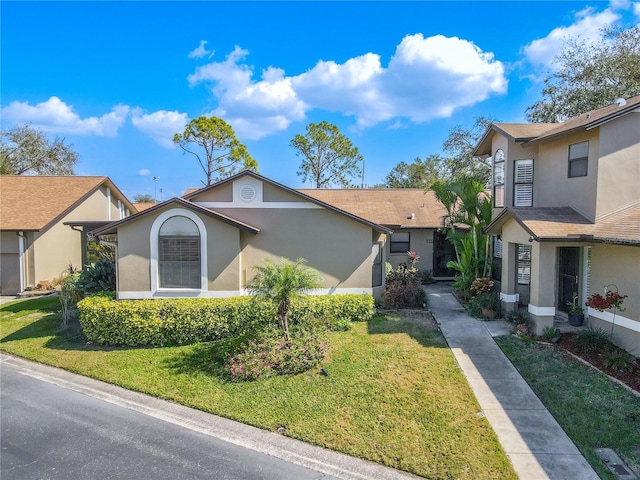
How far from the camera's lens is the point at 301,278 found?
9.84 meters

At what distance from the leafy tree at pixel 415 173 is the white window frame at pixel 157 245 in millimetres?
36543

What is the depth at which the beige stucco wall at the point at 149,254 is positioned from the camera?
12828 millimetres

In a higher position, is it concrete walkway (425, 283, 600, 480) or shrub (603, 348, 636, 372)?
shrub (603, 348, 636, 372)

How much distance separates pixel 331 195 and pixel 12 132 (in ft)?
117

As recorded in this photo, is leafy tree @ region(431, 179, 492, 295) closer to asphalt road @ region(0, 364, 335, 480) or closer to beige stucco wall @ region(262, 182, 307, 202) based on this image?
beige stucco wall @ region(262, 182, 307, 202)

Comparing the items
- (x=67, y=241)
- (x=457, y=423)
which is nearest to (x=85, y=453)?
(x=457, y=423)

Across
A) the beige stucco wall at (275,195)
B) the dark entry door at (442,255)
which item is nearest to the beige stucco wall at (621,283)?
the beige stucco wall at (275,195)

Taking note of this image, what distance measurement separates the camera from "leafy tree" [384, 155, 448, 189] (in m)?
47.8

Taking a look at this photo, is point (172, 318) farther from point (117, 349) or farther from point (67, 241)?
point (67, 241)

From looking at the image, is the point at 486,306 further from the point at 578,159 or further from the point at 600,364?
the point at 578,159

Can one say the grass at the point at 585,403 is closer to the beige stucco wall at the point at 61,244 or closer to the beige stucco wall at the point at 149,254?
the beige stucco wall at the point at 149,254

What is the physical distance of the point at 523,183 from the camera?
14195 mm

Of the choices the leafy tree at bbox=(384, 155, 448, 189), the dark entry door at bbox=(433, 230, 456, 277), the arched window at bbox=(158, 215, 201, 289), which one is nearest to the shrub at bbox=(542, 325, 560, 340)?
the dark entry door at bbox=(433, 230, 456, 277)

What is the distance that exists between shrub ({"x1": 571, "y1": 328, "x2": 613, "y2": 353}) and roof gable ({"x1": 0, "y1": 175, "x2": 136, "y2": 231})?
74.3 feet
